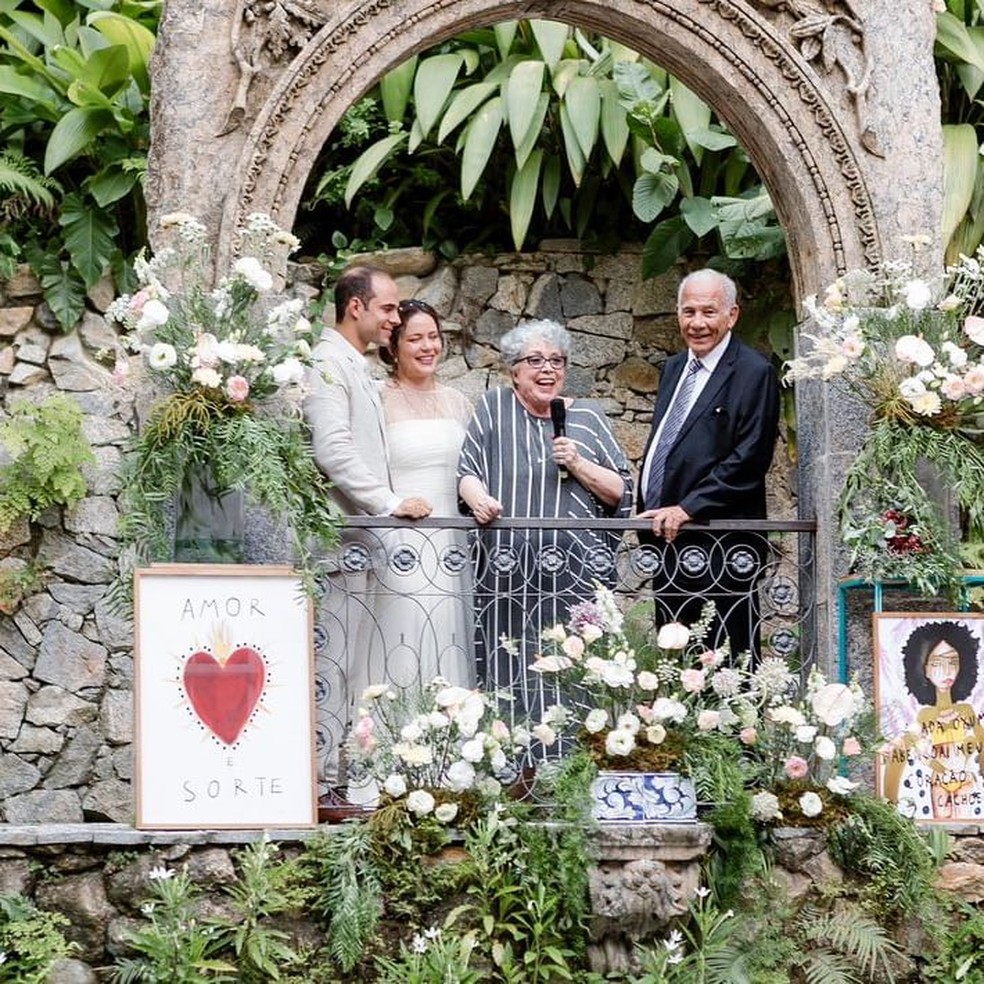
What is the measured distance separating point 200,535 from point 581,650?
1.38 m

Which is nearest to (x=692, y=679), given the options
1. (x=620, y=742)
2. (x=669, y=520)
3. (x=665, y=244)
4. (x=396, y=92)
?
(x=620, y=742)

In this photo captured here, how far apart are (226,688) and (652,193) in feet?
14.3

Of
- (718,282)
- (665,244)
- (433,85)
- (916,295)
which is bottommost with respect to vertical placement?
(916,295)

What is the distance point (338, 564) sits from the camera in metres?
8.19

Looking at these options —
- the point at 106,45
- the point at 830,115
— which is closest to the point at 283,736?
the point at 830,115

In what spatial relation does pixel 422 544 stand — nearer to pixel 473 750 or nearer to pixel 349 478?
pixel 349 478

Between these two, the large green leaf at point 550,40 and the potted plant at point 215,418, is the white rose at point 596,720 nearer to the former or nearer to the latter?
the potted plant at point 215,418

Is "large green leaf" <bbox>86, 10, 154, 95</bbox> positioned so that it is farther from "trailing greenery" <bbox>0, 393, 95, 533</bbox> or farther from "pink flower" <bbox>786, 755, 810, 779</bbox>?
"pink flower" <bbox>786, 755, 810, 779</bbox>

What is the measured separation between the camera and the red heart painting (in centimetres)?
762

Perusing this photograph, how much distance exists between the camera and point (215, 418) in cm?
779

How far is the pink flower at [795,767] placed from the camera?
7.68 m

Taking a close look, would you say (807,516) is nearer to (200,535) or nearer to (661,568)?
(661,568)

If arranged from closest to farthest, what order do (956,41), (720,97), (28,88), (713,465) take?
(713,465) → (720,97) → (956,41) → (28,88)

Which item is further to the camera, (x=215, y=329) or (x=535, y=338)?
(x=535, y=338)
